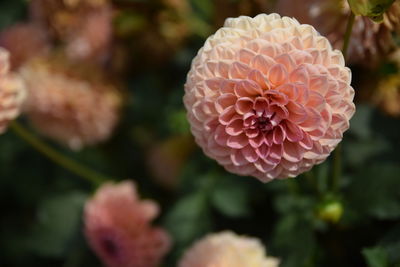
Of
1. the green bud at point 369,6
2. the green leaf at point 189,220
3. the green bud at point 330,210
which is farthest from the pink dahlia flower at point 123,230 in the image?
the green bud at point 369,6

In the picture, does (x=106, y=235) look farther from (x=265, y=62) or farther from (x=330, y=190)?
(x=265, y=62)

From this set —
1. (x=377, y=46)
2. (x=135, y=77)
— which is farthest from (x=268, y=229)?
(x=135, y=77)

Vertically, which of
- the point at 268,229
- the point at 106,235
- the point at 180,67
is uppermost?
the point at 180,67

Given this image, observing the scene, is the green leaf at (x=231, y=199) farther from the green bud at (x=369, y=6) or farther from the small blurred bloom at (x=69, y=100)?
the green bud at (x=369, y=6)

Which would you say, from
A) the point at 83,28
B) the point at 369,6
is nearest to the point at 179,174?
the point at 83,28

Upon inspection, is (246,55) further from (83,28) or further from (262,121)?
(83,28)

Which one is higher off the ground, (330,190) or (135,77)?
(135,77)

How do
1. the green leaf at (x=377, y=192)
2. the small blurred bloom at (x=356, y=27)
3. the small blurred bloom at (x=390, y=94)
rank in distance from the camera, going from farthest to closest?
1. the small blurred bloom at (x=390, y=94)
2. the green leaf at (x=377, y=192)
3. the small blurred bloom at (x=356, y=27)
